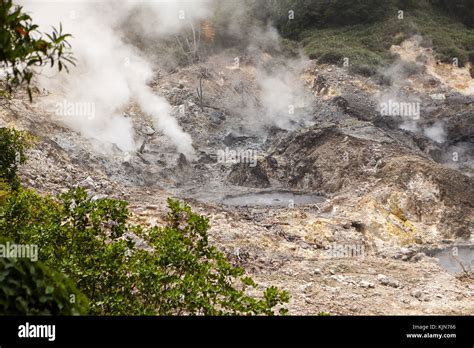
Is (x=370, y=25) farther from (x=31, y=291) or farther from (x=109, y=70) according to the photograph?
(x=31, y=291)

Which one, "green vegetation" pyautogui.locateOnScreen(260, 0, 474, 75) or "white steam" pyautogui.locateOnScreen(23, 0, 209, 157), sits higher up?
"green vegetation" pyautogui.locateOnScreen(260, 0, 474, 75)

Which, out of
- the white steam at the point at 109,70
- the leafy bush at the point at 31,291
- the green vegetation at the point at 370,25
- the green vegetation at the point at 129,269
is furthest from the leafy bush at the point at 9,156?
the green vegetation at the point at 370,25

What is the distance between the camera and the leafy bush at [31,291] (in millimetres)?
2875

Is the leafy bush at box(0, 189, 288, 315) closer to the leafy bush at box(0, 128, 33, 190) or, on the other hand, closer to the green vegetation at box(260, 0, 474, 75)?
the leafy bush at box(0, 128, 33, 190)

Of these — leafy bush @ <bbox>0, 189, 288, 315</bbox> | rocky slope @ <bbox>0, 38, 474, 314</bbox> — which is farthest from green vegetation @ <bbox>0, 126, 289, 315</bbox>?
rocky slope @ <bbox>0, 38, 474, 314</bbox>

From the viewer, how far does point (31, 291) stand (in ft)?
9.68

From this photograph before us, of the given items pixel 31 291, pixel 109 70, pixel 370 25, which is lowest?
pixel 31 291

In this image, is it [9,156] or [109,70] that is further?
[109,70]

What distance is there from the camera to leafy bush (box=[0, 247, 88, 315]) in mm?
2875

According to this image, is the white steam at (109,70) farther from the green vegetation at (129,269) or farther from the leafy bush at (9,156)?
the green vegetation at (129,269)

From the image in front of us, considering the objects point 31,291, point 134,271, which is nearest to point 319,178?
point 134,271

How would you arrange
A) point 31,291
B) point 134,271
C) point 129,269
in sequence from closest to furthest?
point 31,291 → point 134,271 → point 129,269
